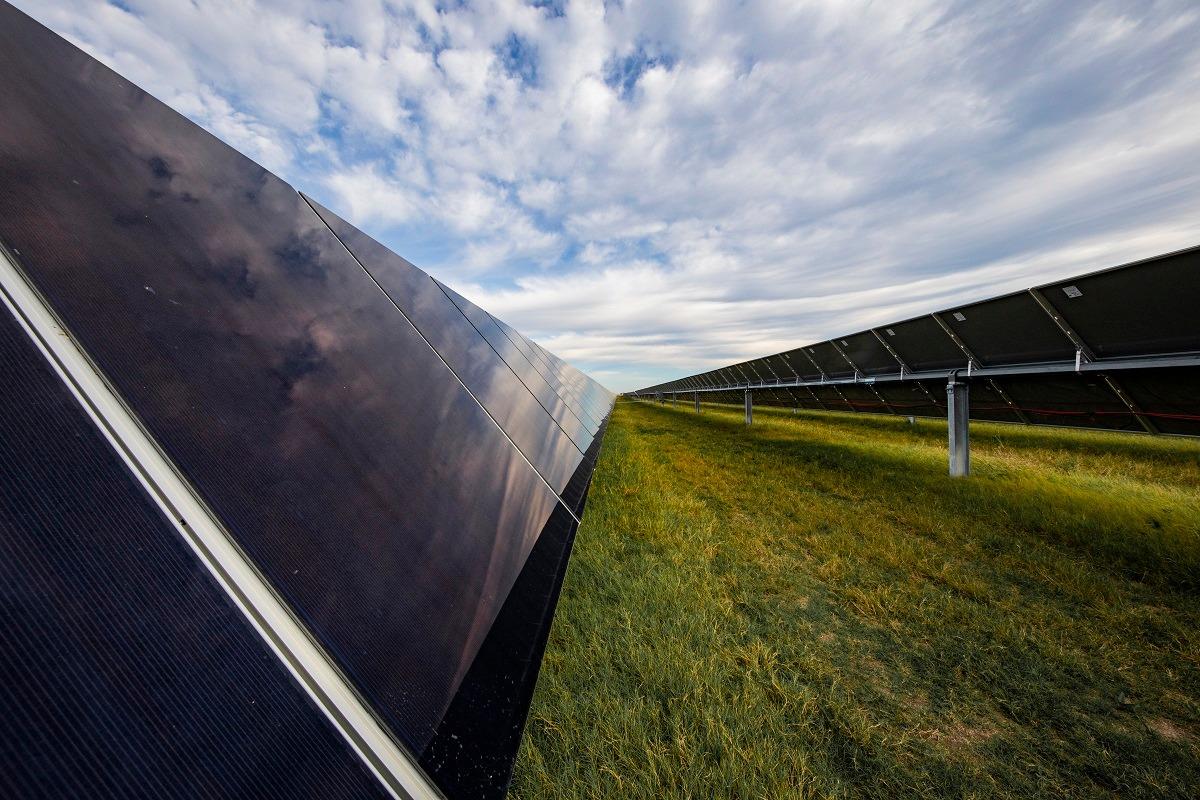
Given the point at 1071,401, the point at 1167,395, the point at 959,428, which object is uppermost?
the point at 1167,395

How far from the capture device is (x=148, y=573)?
91 cm

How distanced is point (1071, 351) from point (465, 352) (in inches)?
299

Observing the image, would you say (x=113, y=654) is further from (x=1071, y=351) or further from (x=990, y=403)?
(x=990, y=403)

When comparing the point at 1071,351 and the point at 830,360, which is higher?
the point at 830,360

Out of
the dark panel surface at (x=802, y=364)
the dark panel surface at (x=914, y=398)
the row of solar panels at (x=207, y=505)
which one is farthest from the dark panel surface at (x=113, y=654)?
the dark panel surface at (x=802, y=364)

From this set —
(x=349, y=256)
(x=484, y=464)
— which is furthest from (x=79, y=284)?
(x=349, y=256)

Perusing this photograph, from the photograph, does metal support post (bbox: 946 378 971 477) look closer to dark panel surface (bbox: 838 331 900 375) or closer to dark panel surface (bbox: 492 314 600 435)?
dark panel surface (bbox: 838 331 900 375)

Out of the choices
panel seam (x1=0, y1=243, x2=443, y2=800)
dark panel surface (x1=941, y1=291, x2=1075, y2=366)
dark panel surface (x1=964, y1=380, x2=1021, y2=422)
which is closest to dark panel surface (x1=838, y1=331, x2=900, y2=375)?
dark panel surface (x1=964, y1=380, x2=1021, y2=422)

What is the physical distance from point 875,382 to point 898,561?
22.7 ft

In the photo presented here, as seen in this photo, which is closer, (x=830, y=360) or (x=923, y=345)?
(x=923, y=345)

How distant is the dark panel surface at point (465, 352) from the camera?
3.41 meters

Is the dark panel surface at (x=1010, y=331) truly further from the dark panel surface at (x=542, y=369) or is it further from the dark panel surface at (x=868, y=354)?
the dark panel surface at (x=542, y=369)

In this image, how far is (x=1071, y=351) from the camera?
587cm

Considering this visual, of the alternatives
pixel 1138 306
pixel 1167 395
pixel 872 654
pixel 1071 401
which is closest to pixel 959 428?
pixel 1071 401
